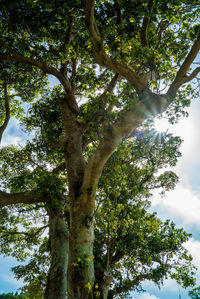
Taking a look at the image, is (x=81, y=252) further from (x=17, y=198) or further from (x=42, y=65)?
(x=42, y=65)

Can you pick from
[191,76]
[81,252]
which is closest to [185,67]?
[191,76]

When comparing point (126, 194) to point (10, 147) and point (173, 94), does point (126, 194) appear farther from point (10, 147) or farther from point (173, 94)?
point (10, 147)

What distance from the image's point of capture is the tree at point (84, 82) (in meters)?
4.95

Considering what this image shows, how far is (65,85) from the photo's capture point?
8758 millimetres

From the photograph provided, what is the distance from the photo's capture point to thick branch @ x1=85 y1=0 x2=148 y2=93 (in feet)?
14.8

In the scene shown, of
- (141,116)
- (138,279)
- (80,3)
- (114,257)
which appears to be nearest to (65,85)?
(80,3)

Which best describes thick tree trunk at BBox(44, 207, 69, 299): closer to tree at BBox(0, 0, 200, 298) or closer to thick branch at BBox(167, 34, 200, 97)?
tree at BBox(0, 0, 200, 298)

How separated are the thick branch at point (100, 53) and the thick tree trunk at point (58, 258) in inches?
A: 195

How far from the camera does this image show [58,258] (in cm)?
685

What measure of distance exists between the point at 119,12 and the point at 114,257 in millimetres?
9099

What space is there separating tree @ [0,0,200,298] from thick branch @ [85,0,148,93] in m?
0.02

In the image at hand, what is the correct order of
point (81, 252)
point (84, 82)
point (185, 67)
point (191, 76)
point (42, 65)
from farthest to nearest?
point (84, 82)
point (42, 65)
point (191, 76)
point (185, 67)
point (81, 252)

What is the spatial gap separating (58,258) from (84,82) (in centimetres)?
801

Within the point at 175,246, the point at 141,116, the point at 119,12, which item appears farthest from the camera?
the point at 175,246
